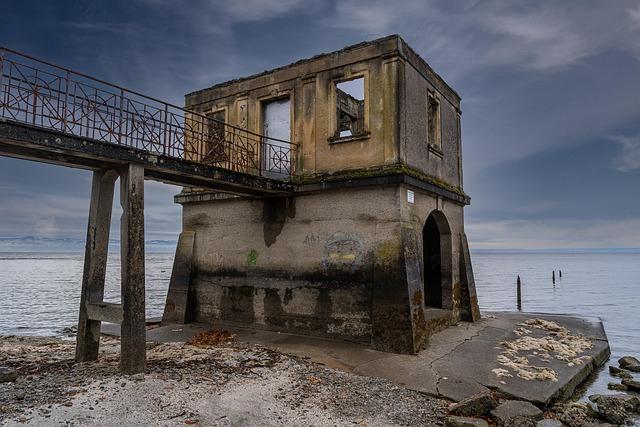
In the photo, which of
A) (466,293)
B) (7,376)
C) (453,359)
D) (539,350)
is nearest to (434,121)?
(466,293)

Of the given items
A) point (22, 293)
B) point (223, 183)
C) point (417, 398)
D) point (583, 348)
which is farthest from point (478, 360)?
point (22, 293)

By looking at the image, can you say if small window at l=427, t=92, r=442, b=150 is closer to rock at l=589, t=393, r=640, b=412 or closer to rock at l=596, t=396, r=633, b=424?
rock at l=589, t=393, r=640, b=412

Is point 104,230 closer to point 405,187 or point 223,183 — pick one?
point 223,183

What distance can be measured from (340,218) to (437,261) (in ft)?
15.5

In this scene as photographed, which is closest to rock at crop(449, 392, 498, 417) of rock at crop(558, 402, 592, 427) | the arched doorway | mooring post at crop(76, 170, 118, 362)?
rock at crop(558, 402, 592, 427)

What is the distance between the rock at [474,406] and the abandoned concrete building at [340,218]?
3.04 metres

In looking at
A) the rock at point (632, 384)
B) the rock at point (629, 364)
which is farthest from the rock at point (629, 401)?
the rock at point (629, 364)

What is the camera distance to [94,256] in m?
8.57

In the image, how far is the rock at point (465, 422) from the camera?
5.91m

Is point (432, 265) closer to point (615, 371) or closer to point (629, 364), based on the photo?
point (615, 371)

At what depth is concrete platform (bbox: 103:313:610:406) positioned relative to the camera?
7.70m

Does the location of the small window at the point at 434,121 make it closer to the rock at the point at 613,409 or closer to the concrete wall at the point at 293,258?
the concrete wall at the point at 293,258

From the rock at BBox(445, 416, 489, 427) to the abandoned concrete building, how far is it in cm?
348

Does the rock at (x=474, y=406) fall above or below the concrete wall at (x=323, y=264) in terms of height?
below
